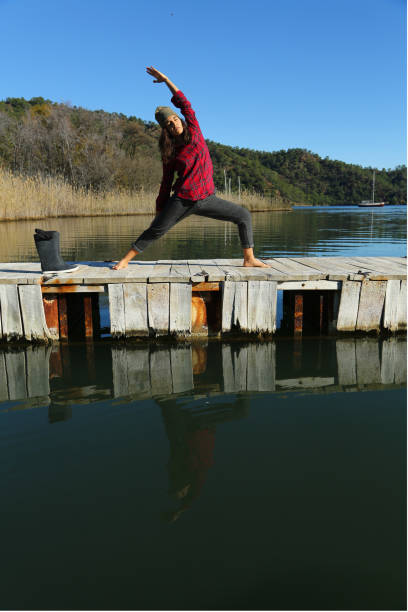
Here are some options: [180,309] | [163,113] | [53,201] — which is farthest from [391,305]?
[53,201]

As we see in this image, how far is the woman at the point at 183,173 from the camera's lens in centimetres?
417

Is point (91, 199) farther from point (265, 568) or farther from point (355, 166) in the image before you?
point (355, 166)

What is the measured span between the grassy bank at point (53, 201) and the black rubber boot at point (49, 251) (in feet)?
48.0

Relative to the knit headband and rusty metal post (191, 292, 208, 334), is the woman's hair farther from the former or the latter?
rusty metal post (191, 292, 208, 334)

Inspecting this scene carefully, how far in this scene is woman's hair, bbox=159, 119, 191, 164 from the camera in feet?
13.9

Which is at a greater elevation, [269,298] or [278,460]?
[269,298]

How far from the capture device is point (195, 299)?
4801 mm


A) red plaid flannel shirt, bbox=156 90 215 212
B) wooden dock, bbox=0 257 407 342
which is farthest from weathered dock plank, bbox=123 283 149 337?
red plaid flannel shirt, bbox=156 90 215 212

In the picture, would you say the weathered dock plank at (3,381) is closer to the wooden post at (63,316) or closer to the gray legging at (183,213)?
the wooden post at (63,316)

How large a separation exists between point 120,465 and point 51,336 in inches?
107

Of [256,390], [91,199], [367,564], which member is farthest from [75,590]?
[91,199]

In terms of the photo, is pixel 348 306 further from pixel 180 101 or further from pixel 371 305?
pixel 180 101

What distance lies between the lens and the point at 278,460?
238 centimetres

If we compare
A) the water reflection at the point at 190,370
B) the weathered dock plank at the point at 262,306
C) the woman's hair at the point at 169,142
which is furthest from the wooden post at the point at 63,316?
the weathered dock plank at the point at 262,306
